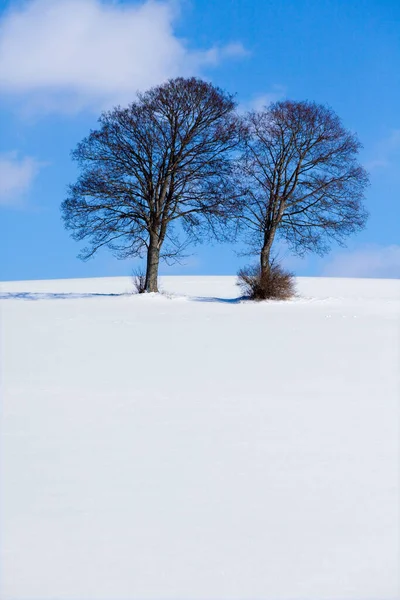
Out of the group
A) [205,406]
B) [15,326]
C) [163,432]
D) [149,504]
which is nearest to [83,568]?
[149,504]

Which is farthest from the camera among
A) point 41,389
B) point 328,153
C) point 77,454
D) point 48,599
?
point 328,153

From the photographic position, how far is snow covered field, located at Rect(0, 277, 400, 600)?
3934mm

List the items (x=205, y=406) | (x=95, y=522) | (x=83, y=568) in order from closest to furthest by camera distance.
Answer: (x=83, y=568), (x=95, y=522), (x=205, y=406)

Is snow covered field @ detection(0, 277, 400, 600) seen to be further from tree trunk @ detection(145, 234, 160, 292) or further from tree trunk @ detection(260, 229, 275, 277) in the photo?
tree trunk @ detection(260, 229, 275, 277)

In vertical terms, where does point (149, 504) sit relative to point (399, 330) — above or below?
below

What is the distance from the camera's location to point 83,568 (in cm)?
395

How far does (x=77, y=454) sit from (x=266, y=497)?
1855 mm

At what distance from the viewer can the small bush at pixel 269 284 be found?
67.8 feet

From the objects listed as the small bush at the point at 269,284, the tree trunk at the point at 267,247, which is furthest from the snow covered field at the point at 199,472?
the tree trunk at the point at 267,247

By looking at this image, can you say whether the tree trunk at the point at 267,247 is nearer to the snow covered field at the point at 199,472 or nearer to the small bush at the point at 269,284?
the small bush at the point at 269,284

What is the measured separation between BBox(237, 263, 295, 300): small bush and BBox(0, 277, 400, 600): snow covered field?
9.10m

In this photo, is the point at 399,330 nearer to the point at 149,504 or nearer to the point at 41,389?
the point at 41,389

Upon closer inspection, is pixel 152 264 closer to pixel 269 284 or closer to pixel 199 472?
pixel 269 284

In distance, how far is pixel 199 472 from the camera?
5348 millimetres
